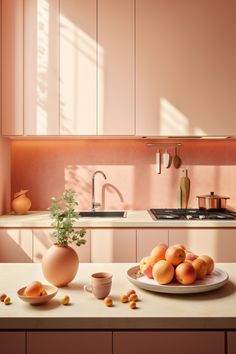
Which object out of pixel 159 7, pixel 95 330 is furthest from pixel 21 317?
pixel 159 7

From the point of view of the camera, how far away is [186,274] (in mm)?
1142

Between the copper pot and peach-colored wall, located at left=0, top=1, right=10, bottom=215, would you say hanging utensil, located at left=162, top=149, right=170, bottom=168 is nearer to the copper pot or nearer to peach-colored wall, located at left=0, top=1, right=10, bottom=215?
the copper pot

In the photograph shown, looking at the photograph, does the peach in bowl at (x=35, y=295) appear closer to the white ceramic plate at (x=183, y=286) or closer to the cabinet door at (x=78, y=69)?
the white ceramic plate at (x=183, y=286)

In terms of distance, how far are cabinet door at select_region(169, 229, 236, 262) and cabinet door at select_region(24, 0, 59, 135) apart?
1357 mm

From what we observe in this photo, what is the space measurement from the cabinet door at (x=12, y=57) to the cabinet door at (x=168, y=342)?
2.26m

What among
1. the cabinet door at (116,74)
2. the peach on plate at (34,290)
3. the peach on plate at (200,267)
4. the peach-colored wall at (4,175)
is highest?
the cabinet door at (116,74)

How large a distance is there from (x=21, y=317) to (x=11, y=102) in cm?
225

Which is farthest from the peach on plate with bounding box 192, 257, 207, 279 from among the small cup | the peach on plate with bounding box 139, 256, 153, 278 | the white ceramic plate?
the small cup

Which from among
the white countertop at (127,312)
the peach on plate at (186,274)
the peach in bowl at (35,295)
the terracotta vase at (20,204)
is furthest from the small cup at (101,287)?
the terracotta vase at (20,204)

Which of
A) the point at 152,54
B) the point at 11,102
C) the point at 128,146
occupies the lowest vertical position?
the point at 128,146

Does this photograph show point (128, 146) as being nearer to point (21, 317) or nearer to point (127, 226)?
point (127, 226)

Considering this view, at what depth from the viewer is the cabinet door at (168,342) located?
1008 mm

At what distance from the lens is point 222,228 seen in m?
2.65

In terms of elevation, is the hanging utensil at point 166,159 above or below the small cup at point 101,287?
above
